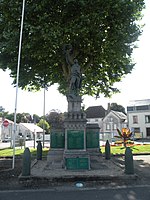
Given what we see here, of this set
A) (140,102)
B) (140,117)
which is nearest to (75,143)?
(140,117)

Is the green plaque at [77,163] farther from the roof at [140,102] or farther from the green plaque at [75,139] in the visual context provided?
the roof at [140,102]

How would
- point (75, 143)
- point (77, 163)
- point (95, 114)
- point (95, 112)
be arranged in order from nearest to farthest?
point (77, 163), point (75, 143), point (95, 114), point (95, 112)

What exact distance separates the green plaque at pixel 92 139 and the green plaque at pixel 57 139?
5.43ft

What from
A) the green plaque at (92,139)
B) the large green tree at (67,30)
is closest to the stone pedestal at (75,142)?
the green plaque at (92,139)

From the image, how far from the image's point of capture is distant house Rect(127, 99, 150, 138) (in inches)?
1874

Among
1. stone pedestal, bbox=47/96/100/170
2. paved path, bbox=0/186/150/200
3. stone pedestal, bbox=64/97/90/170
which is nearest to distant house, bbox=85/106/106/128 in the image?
stone pedestal, bbox=47/96/100/170

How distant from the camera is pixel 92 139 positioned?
1317cm

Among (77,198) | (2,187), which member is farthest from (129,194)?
(2,187)

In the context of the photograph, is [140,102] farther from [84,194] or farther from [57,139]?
[84,194]

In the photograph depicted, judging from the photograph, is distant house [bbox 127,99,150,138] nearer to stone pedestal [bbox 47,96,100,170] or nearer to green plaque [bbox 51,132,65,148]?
stone pedestal [bbox 47,96,100,170]

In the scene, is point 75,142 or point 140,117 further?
point 140,117

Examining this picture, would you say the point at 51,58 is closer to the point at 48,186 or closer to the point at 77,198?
the point at 48,186

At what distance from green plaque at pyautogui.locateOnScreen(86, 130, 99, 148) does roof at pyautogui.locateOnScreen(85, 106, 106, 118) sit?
5112cm

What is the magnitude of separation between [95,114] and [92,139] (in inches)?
2079
